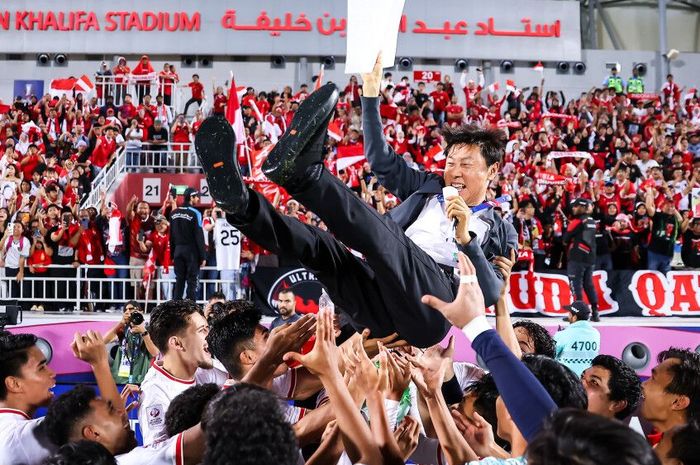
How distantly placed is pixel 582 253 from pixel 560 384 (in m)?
8.51

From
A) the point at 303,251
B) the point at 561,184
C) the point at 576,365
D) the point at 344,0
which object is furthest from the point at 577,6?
the point at 303,251

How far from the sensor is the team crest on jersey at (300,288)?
10.7m

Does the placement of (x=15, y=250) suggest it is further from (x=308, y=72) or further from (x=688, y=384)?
(x=308, y=72)

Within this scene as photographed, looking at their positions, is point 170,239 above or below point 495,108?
below

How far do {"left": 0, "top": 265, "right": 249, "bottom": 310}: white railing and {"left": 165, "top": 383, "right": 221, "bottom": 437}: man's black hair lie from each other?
839 cm

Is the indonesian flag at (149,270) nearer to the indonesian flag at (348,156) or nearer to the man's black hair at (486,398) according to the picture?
the indonesian flag at (348,156)

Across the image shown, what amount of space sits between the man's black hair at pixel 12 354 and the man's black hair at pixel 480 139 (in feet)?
7.64

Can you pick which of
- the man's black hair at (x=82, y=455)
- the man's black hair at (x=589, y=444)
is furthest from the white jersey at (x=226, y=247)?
the man's black hair at (x=589, y=444)

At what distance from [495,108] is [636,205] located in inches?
266

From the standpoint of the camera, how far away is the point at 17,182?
14.9 m

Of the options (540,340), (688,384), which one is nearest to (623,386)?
(688,384)

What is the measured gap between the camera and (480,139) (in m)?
4.73

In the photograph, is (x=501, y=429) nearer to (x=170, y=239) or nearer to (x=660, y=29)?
(x=170, y=239)

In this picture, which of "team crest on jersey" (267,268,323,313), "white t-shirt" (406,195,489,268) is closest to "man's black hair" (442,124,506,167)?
"white t-shirt" (406,195,489,268)
